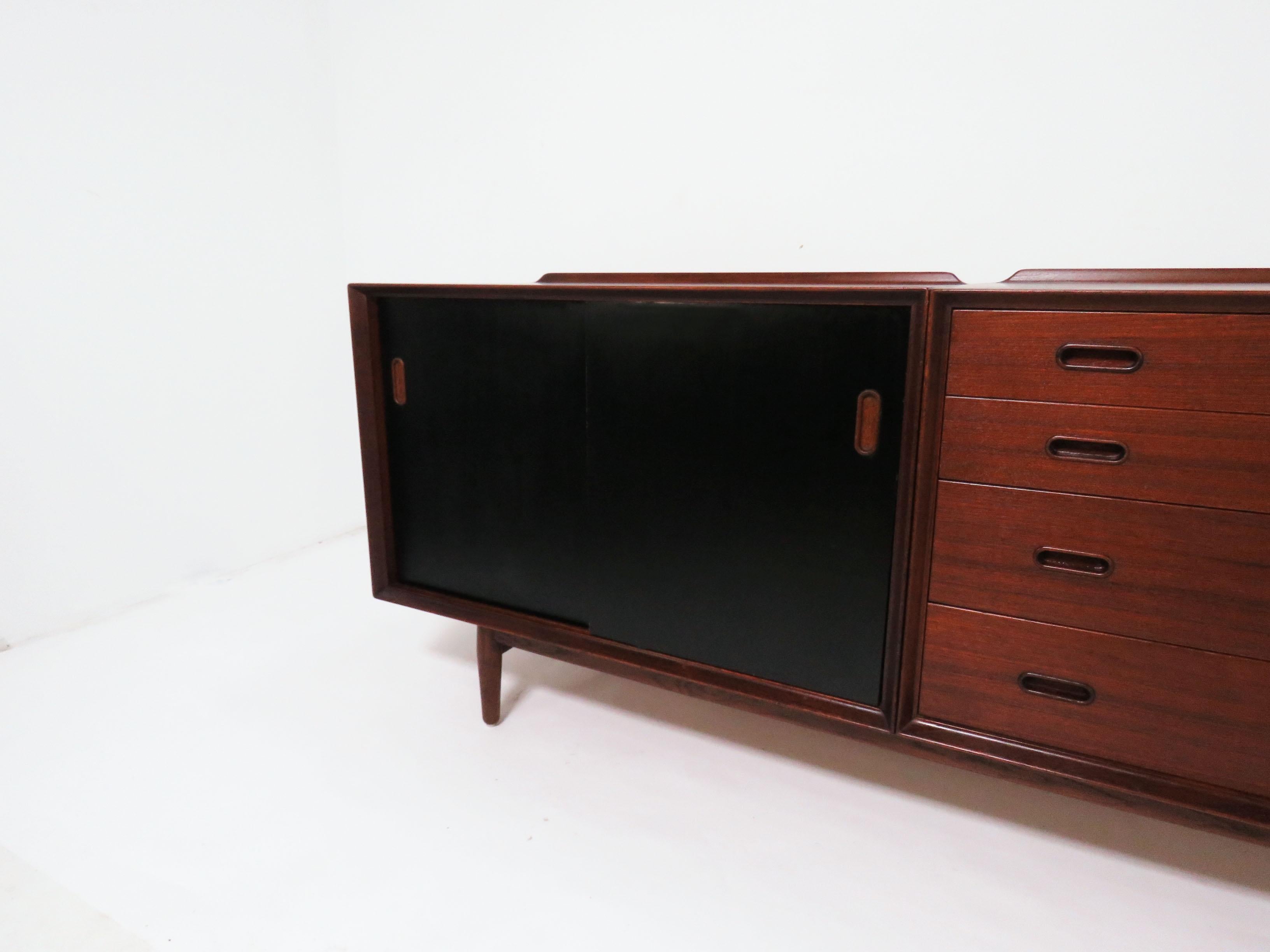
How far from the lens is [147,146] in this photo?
6.15ft

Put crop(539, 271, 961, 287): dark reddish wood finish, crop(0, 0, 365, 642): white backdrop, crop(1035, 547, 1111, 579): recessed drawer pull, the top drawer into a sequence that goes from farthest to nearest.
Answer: crop(0, 0, 365, 642): white backdrop
crop(539, 271, 961, 287): dark reddish wood finish
crop(1035, 547, 1111, 579): recessed drawer pull
the top drawer

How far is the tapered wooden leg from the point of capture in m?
1.40

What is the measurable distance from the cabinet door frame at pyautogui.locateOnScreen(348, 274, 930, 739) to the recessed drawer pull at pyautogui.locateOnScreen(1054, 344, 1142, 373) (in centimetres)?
15

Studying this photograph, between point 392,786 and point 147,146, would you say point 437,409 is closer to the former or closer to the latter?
point 392,786

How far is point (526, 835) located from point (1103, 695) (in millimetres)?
790

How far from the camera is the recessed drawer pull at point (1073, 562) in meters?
0.92

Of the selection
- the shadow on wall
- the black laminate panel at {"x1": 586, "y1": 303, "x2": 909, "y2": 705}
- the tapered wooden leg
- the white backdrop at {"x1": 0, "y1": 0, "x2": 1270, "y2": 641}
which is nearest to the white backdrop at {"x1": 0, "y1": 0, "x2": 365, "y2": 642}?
the white backdrop at {"x1": 0, "y1": 0, "x2": 1270, "y2": 641}

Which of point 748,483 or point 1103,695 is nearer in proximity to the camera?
point 1103,695

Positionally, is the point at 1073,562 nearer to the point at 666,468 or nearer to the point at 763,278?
the point at 666,468

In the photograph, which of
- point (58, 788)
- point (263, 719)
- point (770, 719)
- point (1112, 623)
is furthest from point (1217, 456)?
point (58, 788)

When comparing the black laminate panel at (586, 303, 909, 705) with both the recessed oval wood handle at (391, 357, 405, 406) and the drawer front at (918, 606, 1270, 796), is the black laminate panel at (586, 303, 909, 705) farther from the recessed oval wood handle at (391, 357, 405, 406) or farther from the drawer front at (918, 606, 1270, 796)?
the recessed oval wood handle at (391, 357, 405, 406)

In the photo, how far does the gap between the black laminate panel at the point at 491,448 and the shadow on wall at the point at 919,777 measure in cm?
32

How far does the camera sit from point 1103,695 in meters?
0.94

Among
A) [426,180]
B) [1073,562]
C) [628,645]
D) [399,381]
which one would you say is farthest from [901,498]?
[426,180]
